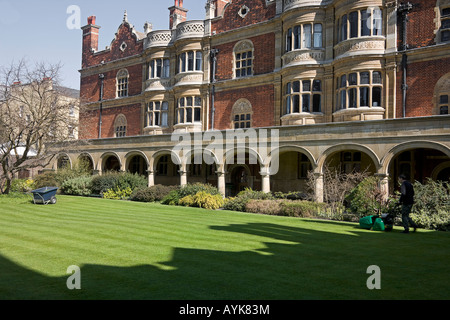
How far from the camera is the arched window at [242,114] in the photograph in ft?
90.6

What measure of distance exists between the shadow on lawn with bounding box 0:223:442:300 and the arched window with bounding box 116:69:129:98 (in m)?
29.7

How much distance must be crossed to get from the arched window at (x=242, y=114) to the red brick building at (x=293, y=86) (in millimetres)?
72

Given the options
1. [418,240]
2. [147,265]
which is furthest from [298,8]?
[147,265]

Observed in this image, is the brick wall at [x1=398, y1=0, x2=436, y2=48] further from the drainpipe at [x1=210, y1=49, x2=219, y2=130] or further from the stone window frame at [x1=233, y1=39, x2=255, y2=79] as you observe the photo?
the drainpipe at [x1=210, y1=49, x2=219, y2=130]

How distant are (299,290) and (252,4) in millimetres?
24986

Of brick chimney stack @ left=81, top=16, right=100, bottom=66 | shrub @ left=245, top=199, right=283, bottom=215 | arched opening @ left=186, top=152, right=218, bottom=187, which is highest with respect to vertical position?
brick chimney stack @ left=81, top=16, right=100, bottom=66

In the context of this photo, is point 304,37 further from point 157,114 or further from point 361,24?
point 157,114

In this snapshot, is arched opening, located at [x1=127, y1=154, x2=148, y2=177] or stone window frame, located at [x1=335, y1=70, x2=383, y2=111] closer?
stone window frame, located at [x1=335, y1=70, x2=383, y2=111]

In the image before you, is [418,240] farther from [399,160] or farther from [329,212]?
[399,160]

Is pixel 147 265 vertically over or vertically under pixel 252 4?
under

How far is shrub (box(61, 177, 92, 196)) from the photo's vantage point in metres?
29.4

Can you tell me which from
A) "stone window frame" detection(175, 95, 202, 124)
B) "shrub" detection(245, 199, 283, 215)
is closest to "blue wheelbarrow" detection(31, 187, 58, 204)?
"shrub" detection(245, 199, 283, 215)

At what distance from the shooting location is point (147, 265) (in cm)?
766
